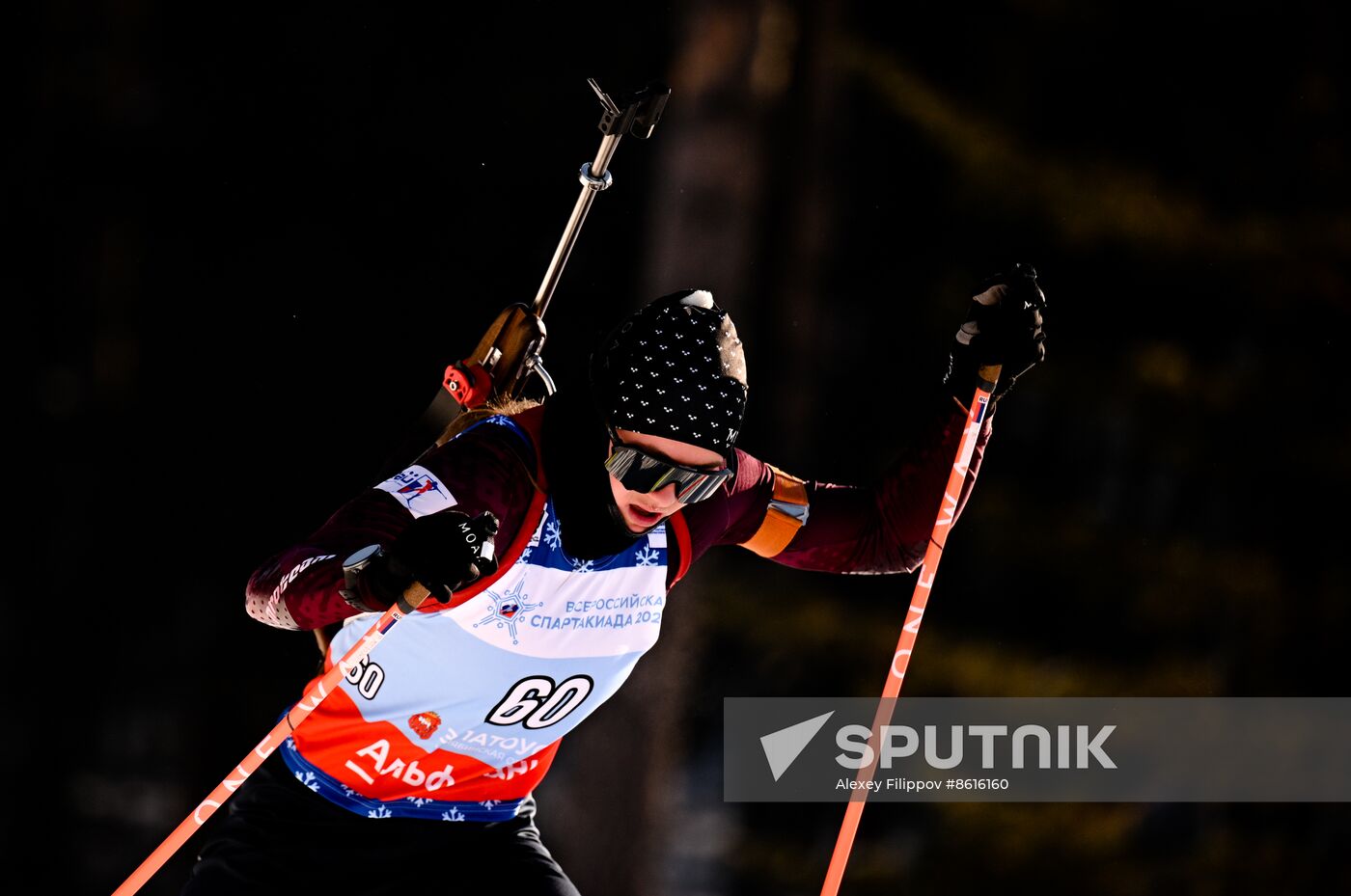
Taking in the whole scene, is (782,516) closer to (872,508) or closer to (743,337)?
(872,508)

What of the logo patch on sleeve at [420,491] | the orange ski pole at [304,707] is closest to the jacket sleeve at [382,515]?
the logo patch on sleeve at [420,491]

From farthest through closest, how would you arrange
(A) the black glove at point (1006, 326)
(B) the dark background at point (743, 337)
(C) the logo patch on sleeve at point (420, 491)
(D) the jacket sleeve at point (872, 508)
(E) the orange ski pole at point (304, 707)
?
(B) the dark background at point (743, 337) < (D) the jacket sleeve at point (872, 508) < (A) the black glove at point (1006, 326) < (E) the orange ski pole at point (304, 707) < (C) the logo patch on sleeve at point (420, 491)

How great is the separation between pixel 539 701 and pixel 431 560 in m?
0.41

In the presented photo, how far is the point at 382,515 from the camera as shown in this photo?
1.61m

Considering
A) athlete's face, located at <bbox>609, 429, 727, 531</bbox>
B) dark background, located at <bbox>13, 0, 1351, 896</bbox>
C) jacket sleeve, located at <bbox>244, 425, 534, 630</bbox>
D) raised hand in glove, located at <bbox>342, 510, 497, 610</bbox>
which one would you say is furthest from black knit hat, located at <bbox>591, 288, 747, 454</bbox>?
dark background, located at <bbox>13, 0, 1351, 896</bbox>

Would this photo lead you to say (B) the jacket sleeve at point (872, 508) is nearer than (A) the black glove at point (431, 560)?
No

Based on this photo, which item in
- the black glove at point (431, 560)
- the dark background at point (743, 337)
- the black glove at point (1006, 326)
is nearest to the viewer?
the black glove at point (431, 560)

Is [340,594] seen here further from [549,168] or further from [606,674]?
[549,168]

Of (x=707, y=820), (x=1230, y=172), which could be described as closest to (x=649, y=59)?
(x=1230, y=172)

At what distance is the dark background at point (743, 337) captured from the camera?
10.8 ft

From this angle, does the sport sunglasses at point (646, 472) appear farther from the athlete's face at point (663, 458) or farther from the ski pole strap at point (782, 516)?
the ski pole strap at point (782, 516)

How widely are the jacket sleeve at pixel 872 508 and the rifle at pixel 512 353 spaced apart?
0.38 m

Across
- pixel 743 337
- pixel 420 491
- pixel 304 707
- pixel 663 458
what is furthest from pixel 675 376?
pixel 743 337

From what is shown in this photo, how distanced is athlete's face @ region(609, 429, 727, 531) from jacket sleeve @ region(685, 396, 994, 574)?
29 cm
